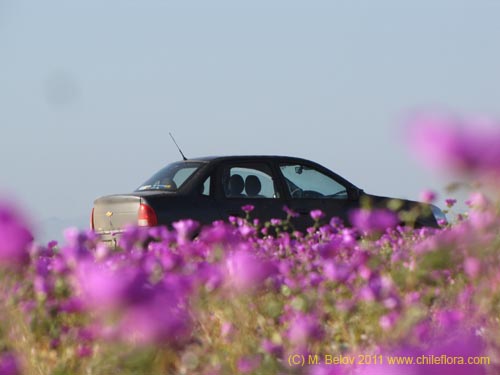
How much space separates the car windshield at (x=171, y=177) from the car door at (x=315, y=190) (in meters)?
1.17

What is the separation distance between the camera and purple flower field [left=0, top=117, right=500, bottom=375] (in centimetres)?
186

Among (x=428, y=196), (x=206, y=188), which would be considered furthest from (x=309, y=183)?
(x=428, y=196)

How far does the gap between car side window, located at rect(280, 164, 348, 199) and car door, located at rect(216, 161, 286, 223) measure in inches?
9.8

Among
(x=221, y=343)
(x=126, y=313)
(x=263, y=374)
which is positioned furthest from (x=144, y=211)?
(x=126, y=313)

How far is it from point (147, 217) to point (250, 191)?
1.39 meters

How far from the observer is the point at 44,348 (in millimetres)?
4680

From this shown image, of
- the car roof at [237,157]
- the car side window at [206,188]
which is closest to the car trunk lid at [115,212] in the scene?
the car side window at [206,188]

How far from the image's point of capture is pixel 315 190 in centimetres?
1061

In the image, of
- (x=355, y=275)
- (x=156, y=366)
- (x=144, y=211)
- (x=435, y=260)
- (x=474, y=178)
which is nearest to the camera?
(x=474, y=178)

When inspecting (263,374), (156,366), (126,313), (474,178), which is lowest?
(263,374)

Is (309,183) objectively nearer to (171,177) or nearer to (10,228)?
(171,177)

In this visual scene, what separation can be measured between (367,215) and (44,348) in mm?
1993

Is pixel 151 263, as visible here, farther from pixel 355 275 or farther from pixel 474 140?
pixel 474 140

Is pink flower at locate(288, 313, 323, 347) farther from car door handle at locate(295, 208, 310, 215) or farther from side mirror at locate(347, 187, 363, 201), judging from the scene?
side mirror at locate(347, 187, 363, 201)
